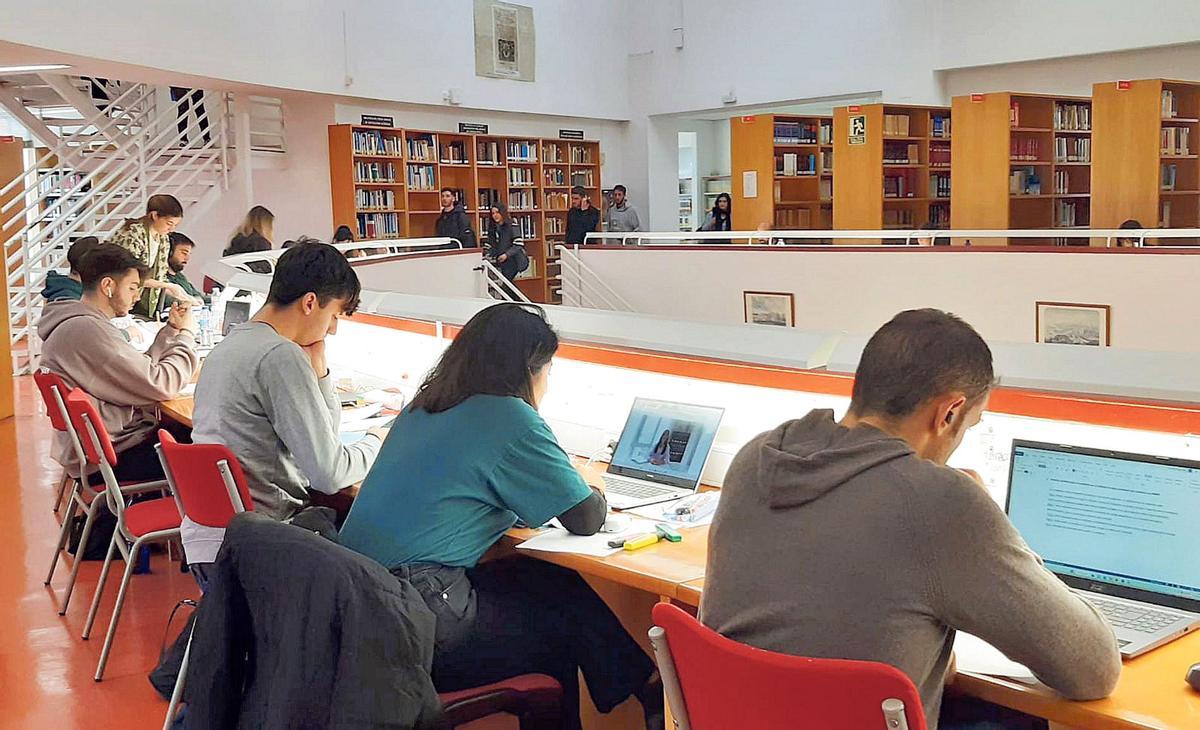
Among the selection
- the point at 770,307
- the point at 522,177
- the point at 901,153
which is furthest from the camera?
the point at 522,177

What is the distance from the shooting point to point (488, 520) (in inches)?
102

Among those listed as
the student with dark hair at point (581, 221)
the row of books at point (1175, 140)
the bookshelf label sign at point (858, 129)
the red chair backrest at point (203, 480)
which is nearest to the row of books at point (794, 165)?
the bookshelf label sign at point (858, 129)

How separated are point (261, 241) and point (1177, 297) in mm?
6070

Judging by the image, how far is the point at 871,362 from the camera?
1759 mm

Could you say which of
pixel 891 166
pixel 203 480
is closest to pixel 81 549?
pixel 203 480

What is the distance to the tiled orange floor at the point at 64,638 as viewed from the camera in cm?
345

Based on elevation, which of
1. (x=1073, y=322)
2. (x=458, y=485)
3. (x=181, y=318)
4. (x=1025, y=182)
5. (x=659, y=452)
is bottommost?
(x=1073, y=322)

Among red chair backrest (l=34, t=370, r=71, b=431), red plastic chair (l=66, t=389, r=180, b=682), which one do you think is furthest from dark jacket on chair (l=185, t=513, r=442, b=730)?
red chair backrest (l=34, t=370, r=71, b=431)

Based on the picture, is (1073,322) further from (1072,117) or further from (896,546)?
(896,546)

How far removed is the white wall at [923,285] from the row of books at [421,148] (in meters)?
2.81

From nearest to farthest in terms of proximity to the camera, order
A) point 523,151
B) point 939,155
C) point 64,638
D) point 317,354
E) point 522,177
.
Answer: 1. point 317,354
2. point 64,638
3. point 939,155
4. point 523,151
5. point 522,177

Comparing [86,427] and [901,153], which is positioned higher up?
[901,153]

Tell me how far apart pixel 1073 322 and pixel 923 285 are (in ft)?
3.98

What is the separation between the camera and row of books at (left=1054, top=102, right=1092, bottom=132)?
11.8m
